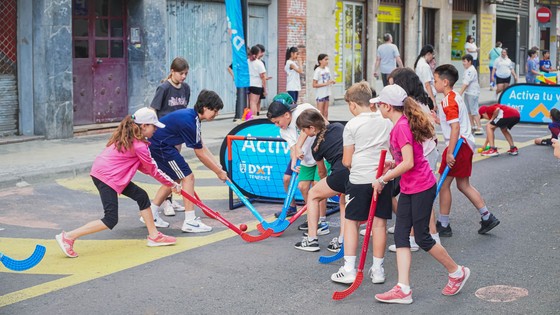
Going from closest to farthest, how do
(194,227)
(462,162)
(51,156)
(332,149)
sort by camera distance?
1. (332,149)
2. (462,162)
3. (194,227)
4. (51,156)

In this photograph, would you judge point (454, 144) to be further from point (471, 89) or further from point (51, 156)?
point (471, 89)

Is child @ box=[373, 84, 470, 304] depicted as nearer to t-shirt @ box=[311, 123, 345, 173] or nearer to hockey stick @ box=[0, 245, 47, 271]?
t-shirt @ box=[311, 123, 345, 173]

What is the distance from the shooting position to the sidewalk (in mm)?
11906

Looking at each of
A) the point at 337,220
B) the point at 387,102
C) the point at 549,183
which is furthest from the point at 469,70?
the point at 387,102

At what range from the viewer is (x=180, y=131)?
338 inches

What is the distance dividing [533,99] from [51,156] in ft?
35.2

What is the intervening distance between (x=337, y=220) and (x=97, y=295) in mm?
3448

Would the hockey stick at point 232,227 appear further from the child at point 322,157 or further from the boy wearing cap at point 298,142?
the child at point 322,157

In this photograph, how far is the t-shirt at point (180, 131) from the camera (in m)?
8.52

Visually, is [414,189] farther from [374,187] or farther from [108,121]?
[108,121]

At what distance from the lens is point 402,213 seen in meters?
6.50

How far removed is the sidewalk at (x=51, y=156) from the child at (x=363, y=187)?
612cm

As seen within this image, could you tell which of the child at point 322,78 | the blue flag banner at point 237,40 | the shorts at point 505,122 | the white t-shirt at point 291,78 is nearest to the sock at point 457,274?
the shorts at point 505,122

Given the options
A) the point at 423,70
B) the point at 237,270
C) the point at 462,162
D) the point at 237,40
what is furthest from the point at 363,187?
the point at 237,40
